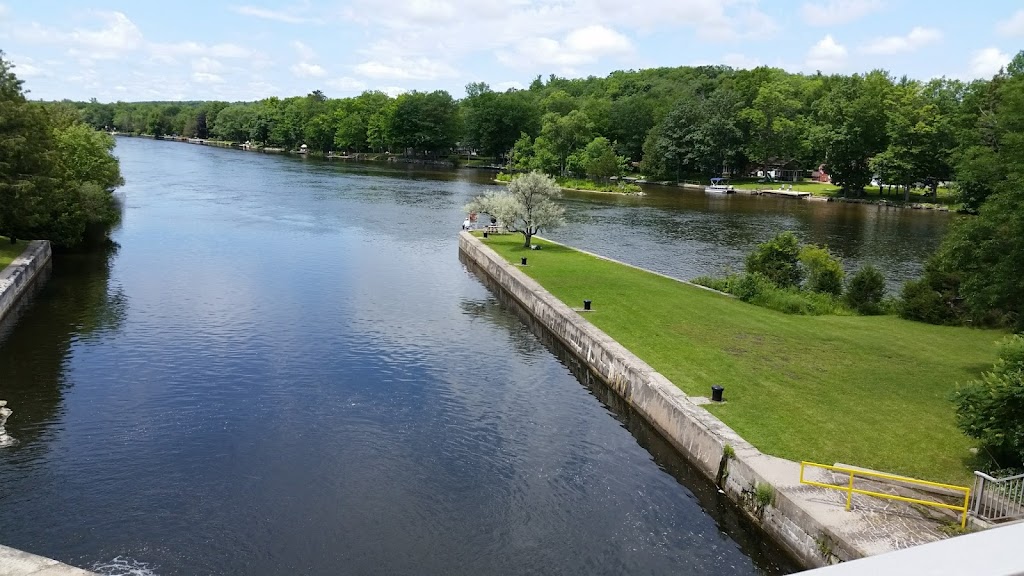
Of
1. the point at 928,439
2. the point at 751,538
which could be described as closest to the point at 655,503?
the point at 751,538

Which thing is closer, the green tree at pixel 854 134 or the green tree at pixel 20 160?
the green tree at pixel 20 160

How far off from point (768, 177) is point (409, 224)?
81.6m

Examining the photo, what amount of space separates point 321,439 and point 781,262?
2541cm

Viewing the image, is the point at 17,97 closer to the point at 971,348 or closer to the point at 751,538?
the point at 751,538

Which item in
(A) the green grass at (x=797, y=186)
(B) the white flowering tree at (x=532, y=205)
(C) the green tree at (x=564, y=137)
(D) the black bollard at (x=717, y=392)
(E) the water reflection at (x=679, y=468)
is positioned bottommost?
(E) the water reflection at (x=679, y=468)

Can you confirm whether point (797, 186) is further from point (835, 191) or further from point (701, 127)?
point (701, 127)

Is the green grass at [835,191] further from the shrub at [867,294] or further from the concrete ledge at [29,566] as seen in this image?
the concrete ledge at [29,566]

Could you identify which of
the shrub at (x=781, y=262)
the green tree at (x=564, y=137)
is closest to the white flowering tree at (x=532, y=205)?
the shrub at (x=781, y=262)

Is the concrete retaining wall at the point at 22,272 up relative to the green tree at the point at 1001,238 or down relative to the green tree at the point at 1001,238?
down

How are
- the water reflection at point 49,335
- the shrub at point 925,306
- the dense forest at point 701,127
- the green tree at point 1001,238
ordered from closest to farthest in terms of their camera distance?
the water reflection at point 49,335
the green tree at point 1001,238
the shrub at point 925,306
the dense forest at point 701,127

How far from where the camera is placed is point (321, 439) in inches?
825

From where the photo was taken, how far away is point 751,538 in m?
16.7

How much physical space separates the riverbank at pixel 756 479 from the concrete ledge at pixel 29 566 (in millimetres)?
13427

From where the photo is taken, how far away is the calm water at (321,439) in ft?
52.1
